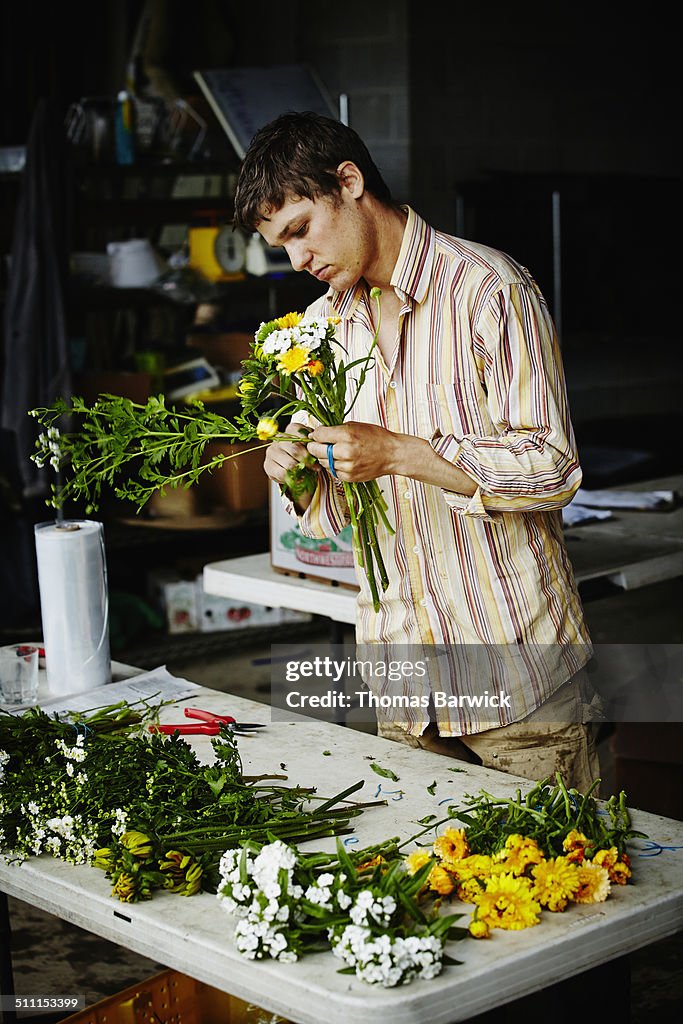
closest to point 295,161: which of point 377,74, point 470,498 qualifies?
point 470,498

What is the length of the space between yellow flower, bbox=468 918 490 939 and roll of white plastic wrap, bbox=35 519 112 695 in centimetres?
123

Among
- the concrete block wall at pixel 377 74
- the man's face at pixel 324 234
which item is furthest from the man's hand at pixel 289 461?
the concrete block wall at pixel 377 74

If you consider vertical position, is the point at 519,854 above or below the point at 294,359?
below

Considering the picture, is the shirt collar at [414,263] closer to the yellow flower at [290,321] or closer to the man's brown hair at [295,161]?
the man's brown hair at [295,161]

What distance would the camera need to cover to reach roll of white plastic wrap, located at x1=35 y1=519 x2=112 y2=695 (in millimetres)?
2514

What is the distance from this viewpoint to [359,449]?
1.99 meters

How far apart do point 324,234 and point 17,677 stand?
1.00m

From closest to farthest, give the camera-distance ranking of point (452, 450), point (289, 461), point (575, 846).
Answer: point (575, 846), point (452, 450), point (289, 461)

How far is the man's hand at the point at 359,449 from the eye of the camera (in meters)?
1.99

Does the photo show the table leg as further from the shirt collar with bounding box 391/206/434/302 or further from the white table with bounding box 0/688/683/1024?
the shirt collar with bounding box 391/206/434/302

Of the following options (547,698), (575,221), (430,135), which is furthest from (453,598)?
(575,221)

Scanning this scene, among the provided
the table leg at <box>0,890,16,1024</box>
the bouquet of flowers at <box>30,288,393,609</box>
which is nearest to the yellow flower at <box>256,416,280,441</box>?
the bouquet of flowers at <box>30,288,393,609</box>

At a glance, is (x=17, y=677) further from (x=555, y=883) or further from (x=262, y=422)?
(x=555, y=883)

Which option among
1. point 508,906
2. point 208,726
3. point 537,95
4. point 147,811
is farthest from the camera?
point 537,95
